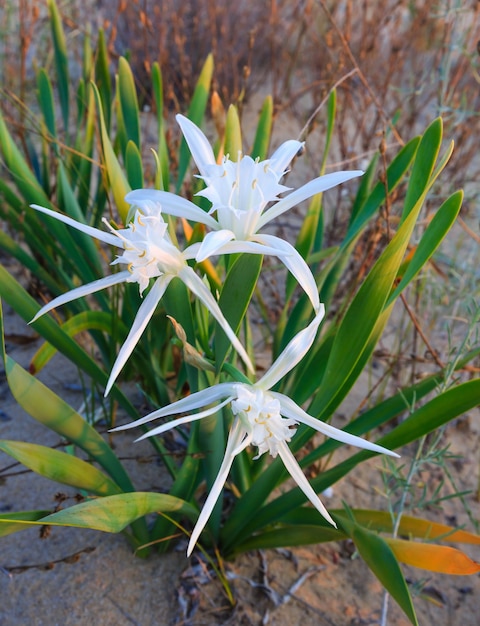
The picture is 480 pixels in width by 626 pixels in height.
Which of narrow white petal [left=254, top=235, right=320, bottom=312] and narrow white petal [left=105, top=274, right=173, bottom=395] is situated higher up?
narrow white petal [left=254, top=235, right=320, bottom=312]

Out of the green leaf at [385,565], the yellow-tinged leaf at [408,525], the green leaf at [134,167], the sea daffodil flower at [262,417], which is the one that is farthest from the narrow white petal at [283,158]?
the yellow-tinged leaf at [408,525]

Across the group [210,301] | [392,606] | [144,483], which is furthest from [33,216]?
[392,606]

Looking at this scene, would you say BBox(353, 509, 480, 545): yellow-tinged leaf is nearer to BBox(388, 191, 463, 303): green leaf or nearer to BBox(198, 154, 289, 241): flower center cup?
BBox(388, 191, 463, 303): green leaf

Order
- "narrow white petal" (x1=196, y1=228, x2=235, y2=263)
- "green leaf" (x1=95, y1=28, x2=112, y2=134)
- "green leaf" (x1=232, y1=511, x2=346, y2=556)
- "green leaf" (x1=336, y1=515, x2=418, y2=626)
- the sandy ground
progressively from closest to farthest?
"narrow white petal" (x1=196, y1=228, x2=235, y2=263) < "green leaf" (x1=336, y1=515, x2=418, y2=626) < "green leaf" (x1=232, y1=511, x2=346, y2=556) < the sandy ground < "green leaf" (x1=95, y1=28, x2=112, y2=134)

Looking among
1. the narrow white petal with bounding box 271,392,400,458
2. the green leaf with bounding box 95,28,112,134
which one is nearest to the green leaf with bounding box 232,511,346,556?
the narrow white petal with bounding box 271,392,400,458

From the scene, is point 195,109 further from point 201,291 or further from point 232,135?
point 201,291

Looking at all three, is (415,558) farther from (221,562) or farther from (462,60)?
(462,60)

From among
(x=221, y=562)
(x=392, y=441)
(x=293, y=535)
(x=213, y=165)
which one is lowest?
(x=221, y=562)
